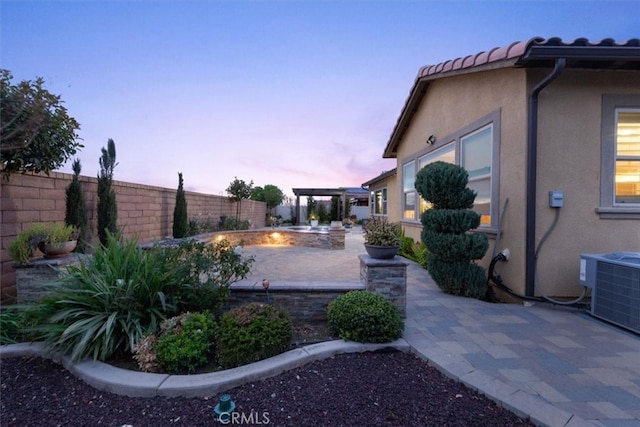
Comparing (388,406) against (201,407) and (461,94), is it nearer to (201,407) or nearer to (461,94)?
(201,407)

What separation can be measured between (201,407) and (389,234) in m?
2.78

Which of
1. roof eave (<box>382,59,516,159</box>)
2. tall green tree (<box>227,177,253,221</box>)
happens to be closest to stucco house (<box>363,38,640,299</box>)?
roof eave (<box>382,59,516,159</box>)

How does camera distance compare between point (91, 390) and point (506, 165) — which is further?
point (506, 165)

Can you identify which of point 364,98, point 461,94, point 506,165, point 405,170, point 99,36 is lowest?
point 506,165

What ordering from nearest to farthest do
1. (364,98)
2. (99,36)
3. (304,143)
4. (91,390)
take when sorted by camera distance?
(91,390) < (99,36) < (364,98) < (304,143)

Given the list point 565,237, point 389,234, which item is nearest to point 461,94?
point 565,237

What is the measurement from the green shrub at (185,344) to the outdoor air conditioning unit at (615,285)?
16.3 feet

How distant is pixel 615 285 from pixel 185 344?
525cm

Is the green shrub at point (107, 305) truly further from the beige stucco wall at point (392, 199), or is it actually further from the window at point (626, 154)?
the beige stucco wall at point (392, 199)

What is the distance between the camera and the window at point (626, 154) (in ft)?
14.6

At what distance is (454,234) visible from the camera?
4699 millimetres

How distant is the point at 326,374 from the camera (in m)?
2.44

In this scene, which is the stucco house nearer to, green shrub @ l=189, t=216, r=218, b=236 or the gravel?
the gravel

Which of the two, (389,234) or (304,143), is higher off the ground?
(304,143)
